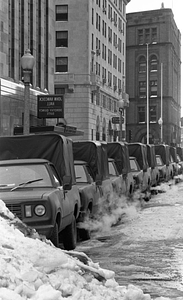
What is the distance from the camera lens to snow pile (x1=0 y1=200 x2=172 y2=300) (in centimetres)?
591

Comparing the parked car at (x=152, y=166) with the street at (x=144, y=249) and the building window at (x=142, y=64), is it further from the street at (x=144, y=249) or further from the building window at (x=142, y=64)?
the building window at (x=142, y=64)

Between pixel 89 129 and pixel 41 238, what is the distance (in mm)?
58019

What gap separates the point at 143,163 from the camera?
2650 cm

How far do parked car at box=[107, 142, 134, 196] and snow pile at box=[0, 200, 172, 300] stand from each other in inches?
473

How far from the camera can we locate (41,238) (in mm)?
8078

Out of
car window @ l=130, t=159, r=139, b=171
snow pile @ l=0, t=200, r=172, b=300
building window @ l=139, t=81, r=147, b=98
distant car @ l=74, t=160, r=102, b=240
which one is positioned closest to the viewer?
snow pile @ l=0, t=200, r=172, b=300

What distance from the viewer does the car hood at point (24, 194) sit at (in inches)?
399

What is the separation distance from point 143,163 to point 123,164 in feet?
15.3

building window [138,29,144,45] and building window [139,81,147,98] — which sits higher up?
building window [138,29,144,45]

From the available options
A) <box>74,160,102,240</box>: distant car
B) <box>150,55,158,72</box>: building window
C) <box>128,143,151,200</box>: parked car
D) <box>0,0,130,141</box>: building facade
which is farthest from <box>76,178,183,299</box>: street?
<box>150,55,158,72</box>: building window

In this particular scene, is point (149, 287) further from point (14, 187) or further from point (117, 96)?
point (117, 96)

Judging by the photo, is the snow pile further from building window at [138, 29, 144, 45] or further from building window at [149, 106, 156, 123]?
building window at [138, 29, 144, 45]

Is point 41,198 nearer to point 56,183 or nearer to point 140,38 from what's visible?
point 56,183

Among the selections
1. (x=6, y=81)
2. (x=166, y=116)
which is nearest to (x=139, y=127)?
(x=166, y=116)
